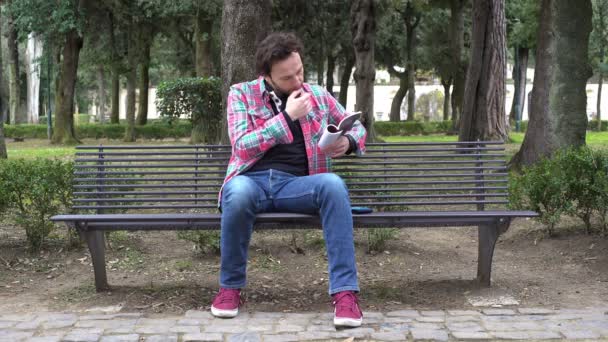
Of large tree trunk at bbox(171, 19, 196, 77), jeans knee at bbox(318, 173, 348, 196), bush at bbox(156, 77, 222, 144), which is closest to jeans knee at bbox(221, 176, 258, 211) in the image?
jeans knee at bbox(318, 173, 348, 196)

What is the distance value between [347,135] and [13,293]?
247 centimetres

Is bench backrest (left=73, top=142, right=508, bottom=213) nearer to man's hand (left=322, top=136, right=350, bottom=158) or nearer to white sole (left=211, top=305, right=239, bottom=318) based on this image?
man's hand (left=322, top=136, right=350, bottom=158)

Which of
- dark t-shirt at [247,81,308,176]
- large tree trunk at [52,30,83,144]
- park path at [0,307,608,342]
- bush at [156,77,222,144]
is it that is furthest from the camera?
large tree trunk at [52,30,83,144]

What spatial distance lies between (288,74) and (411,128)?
28911 mm

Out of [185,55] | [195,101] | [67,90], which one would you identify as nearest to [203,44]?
[67,90]

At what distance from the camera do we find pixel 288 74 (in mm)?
4074

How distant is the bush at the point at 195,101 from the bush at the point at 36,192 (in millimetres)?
4486

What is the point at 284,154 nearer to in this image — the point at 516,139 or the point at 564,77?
the point at 564,77

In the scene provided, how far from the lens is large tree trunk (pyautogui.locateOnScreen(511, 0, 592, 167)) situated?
8.91m

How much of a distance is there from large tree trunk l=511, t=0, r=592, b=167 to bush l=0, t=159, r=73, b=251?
5804 mm

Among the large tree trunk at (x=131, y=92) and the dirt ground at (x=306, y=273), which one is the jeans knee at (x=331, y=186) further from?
the large tree trunk at (x=131, y=92)

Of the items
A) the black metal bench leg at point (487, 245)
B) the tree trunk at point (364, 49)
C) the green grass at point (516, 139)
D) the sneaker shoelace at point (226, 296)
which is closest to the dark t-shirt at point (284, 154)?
the sneaker shoelace at point (226, 296)

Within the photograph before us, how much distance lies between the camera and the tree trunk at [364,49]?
53.1 feet

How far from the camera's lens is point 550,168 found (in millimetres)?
5828
